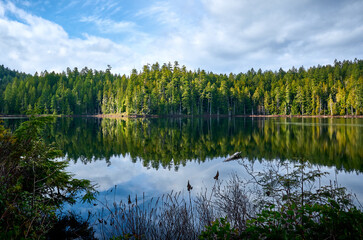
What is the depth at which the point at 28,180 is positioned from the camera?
6.44 m

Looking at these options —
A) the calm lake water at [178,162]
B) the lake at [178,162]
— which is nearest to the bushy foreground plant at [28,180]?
the lake at [178,162]

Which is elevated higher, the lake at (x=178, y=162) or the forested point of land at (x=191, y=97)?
the forested point of land at (x=191, y=97)

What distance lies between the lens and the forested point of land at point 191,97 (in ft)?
291

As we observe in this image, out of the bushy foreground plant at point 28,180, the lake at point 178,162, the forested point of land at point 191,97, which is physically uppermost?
the forested point of land at point 191,97

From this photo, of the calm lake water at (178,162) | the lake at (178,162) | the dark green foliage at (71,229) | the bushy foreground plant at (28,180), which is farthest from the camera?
the calm lake water at (178,162)

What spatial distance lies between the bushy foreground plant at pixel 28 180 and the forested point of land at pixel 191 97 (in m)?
81.6

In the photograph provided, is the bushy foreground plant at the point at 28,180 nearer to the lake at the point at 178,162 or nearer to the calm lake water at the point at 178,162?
the lake at the point at 178,162

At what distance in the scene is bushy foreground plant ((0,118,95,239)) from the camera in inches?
172

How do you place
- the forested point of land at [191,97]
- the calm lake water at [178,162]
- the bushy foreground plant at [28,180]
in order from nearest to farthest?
1. the bushy foreground plant at [28,180]
2. the calm lake water at [178,162]
3. the forested point of land at [191,97]

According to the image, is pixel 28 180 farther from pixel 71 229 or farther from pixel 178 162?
pixel 178 162

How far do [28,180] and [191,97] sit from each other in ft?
285

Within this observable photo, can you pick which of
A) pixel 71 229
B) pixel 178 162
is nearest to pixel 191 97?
pixel 178 162

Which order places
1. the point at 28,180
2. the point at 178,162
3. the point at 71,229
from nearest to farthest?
the point at 28,180 → the point at 71,229 → the point at 178,162

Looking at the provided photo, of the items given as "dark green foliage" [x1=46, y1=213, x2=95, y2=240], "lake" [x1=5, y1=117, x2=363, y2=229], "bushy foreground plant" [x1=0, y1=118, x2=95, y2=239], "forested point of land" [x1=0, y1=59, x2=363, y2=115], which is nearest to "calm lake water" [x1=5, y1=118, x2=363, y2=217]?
"lake" [x1=5, y1=117, x2=363, y2=229]
